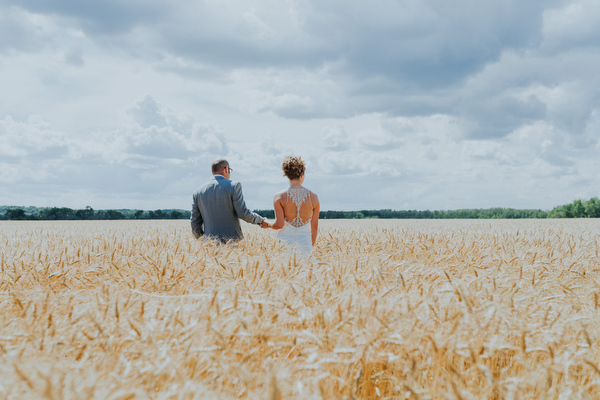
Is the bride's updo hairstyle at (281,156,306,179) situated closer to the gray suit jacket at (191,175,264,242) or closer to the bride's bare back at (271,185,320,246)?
the bride's bare back at (271,185,320,246)

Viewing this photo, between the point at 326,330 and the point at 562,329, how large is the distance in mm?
1427

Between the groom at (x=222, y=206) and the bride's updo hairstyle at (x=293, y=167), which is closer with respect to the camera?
the bride's updo hairstyle at (x=293, y=167)

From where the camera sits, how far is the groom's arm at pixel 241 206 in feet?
21.4

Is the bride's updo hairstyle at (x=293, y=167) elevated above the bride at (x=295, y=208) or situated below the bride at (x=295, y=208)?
above

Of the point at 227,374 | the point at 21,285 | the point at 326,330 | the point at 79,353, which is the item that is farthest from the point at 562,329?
the point at 21,285

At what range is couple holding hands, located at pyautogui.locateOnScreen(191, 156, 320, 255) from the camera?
5.73m

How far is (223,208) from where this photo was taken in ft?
21.7

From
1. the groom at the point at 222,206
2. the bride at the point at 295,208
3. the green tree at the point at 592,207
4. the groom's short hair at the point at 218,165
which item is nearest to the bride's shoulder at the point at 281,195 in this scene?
the bride at the point at 295,208

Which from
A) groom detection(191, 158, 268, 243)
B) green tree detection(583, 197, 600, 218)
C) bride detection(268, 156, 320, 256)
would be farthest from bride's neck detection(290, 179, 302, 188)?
green tree detection(583, 197, 600, 218)

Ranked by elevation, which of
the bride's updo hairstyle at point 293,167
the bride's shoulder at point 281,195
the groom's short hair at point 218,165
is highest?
the groom's short hair at point 218,165

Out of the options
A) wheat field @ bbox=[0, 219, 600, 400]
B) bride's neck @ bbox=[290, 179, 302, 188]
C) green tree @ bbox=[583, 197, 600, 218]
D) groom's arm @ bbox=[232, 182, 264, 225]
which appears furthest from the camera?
green tree @ bbox=[583, 197, 600, 218]

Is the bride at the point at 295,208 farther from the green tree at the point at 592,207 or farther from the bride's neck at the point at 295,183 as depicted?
the green tree at the point at 592,207

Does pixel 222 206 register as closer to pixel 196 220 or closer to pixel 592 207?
pixel 196 220

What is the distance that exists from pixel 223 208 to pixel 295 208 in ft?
4.69
